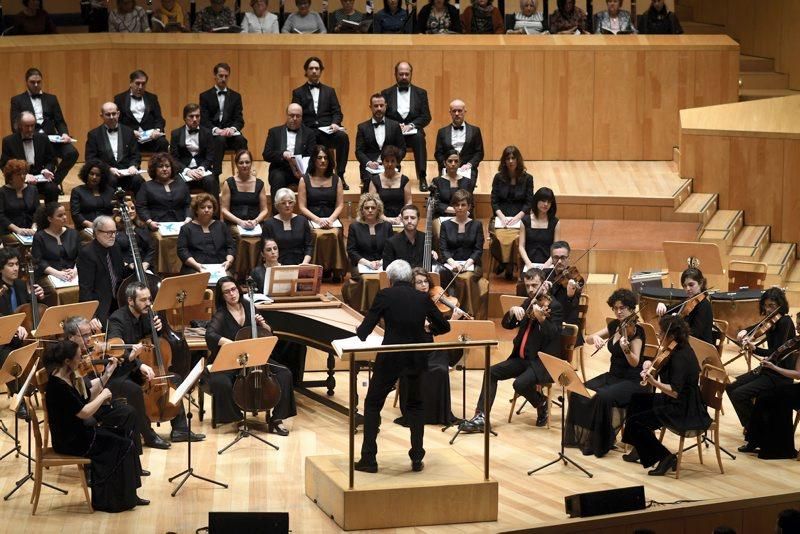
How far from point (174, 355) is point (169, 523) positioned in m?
1.62

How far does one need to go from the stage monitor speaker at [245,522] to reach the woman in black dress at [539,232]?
14.5 ft

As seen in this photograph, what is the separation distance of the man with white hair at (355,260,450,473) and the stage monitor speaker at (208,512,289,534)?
1.04 m

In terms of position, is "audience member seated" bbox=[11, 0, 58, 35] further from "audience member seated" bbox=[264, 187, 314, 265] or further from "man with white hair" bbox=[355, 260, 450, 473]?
"man with white hair" bbox=[355, 260, 450, 473]

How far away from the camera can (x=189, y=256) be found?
31.7 ft

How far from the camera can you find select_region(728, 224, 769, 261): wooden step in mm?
10758

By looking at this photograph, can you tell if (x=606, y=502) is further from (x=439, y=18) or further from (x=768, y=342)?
(x=439, y=18)

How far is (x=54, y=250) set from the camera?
9414 mm

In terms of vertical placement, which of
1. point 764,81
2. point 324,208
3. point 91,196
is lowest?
point 324,208

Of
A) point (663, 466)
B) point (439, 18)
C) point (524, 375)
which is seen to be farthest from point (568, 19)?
point (663, 466)

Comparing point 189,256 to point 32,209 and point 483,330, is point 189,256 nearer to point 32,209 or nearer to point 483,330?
point 32,209

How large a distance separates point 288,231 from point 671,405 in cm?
332

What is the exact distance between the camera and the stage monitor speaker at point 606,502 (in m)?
6.22

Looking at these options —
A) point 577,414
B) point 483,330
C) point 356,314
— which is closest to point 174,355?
point 356,314

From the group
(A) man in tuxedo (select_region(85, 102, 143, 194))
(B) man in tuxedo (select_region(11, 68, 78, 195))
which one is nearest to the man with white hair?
(A) man in tuxedo (select_region(85, 102, 143, 194))
